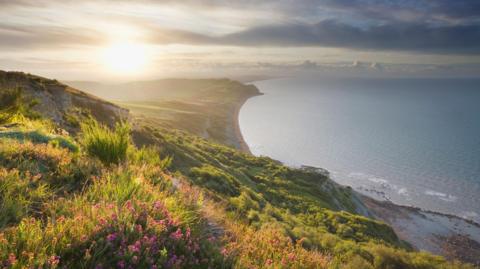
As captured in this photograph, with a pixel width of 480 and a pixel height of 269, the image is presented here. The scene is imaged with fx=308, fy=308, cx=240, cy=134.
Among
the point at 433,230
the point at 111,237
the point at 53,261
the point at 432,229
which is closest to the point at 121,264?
the point at 111,237

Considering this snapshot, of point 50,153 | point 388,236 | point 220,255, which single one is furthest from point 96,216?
point 388,236

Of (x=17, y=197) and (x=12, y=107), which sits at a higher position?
(x=12, y=107)

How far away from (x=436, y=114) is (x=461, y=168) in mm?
109498

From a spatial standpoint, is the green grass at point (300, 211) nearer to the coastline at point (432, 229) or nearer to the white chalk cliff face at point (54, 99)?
the white chalk cliff face at point (54, 99)

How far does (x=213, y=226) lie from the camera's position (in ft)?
15.3

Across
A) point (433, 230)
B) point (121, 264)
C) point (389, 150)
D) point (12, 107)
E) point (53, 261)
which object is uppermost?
point (12, 107)

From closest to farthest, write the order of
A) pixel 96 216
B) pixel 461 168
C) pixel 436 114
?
pixel 96 216
pixel 461 168
pixel 436 114

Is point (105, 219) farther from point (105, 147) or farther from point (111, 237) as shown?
point (105, 147)

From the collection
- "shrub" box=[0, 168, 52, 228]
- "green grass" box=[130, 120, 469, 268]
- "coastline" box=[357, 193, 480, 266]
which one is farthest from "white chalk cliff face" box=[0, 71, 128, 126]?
"coastline" box=[357, 193, 480, 266]

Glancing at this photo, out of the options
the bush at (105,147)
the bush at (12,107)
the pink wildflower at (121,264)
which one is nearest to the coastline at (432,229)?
the bush at (12,107)

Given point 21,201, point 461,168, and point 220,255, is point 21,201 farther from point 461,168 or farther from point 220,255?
point 461,168

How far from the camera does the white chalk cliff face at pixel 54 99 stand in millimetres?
14141

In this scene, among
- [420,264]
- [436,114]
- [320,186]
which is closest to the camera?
[420,264]

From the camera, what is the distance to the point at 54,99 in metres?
17.2
